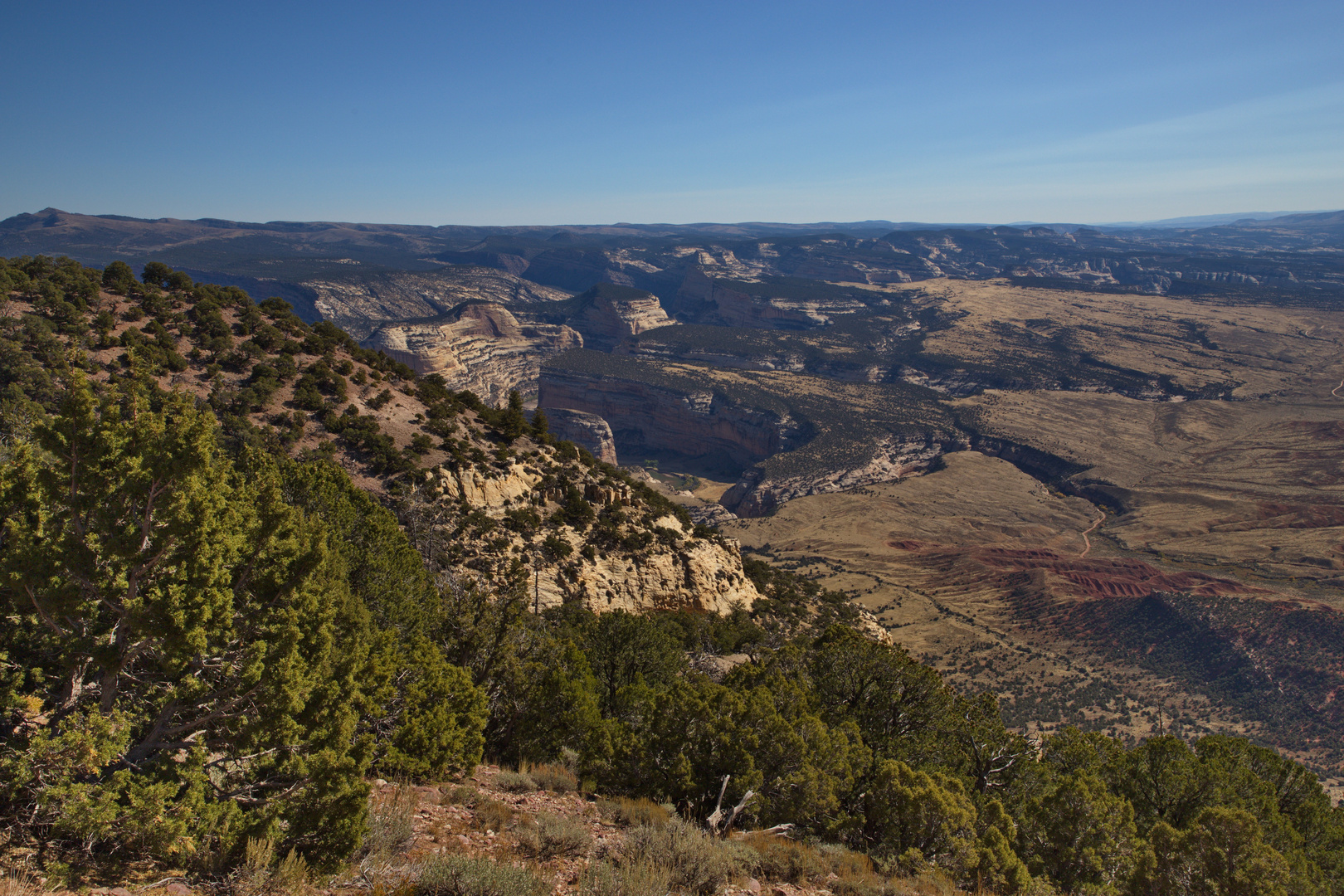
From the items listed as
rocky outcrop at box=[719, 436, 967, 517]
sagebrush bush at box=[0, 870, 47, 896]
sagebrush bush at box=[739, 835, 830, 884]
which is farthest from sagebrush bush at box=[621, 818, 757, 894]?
rocky outcrop at box=[719, 436, 967, 517]

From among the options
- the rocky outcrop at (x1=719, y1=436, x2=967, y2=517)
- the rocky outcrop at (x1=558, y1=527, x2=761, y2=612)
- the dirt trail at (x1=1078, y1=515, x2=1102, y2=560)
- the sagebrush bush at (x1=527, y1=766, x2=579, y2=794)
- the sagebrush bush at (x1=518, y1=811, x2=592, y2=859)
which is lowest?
the dirt trail at (x1=1078, y1=515, x2=1102, y2=560)

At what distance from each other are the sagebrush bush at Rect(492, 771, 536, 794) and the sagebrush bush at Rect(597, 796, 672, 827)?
153cm

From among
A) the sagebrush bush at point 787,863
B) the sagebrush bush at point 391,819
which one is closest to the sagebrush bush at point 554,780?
the sagebrush bush at point 391,819

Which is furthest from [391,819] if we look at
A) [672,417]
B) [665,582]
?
[672,417]

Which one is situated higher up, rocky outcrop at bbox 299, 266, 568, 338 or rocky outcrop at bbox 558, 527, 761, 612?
rocky outcrop at bbox 299, 266, 568, 338

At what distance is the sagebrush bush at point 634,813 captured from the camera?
1156cm

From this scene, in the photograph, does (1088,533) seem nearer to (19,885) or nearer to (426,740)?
(426,740)

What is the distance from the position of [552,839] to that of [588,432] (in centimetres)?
10901

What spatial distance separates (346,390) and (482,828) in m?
31.0

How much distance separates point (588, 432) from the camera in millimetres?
118000

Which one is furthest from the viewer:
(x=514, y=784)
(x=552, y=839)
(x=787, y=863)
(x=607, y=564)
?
(x=607, y=564)

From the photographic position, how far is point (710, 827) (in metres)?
11.7

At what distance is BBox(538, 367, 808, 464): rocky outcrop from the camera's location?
118750 mm

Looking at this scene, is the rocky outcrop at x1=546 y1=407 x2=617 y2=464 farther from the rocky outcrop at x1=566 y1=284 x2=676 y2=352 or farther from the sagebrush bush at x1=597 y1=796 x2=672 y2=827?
the sagebrush bush at x1=597 y1=796 x2=672 y2=827
